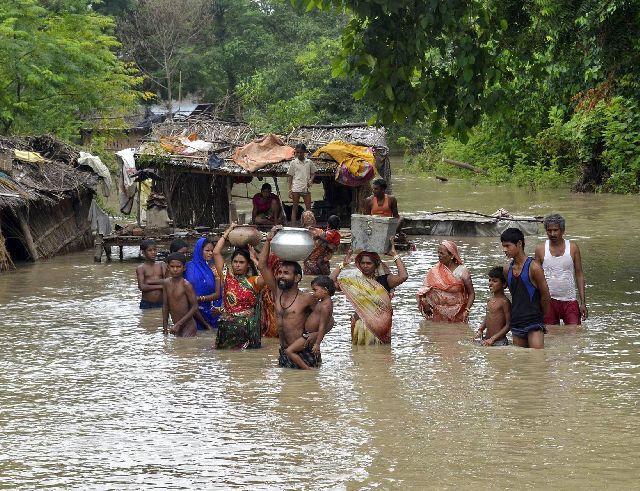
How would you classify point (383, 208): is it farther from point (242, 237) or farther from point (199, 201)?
point (199, 201)

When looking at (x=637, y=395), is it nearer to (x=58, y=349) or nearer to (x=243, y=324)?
(x=243, y=324)

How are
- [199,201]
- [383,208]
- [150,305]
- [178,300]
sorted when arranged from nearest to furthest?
[178,300], [150,305], [383,208], [199,201]

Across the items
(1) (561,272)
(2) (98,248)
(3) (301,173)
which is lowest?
(1) (561,272)

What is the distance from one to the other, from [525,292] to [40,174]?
11061 millimetres

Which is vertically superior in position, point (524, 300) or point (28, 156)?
point (28, 156)

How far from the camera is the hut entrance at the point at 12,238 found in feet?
61.0

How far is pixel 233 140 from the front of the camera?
20.8 meters

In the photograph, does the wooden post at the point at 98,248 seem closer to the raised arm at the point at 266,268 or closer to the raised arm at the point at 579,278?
the raised arm at the point at 266,268

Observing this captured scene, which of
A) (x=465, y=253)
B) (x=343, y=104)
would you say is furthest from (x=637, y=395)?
(x=343, y=104)

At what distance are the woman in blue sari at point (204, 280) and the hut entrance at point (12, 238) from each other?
7198 mm

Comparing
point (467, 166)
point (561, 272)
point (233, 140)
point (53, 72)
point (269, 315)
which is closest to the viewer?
point (561, 272)

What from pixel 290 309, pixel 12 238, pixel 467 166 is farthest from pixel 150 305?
pixel 467 166

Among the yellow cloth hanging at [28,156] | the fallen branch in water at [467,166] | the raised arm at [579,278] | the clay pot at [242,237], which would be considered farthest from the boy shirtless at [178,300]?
the fallen branch in water at [467,166]

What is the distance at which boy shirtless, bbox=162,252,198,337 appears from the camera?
11367 mm
